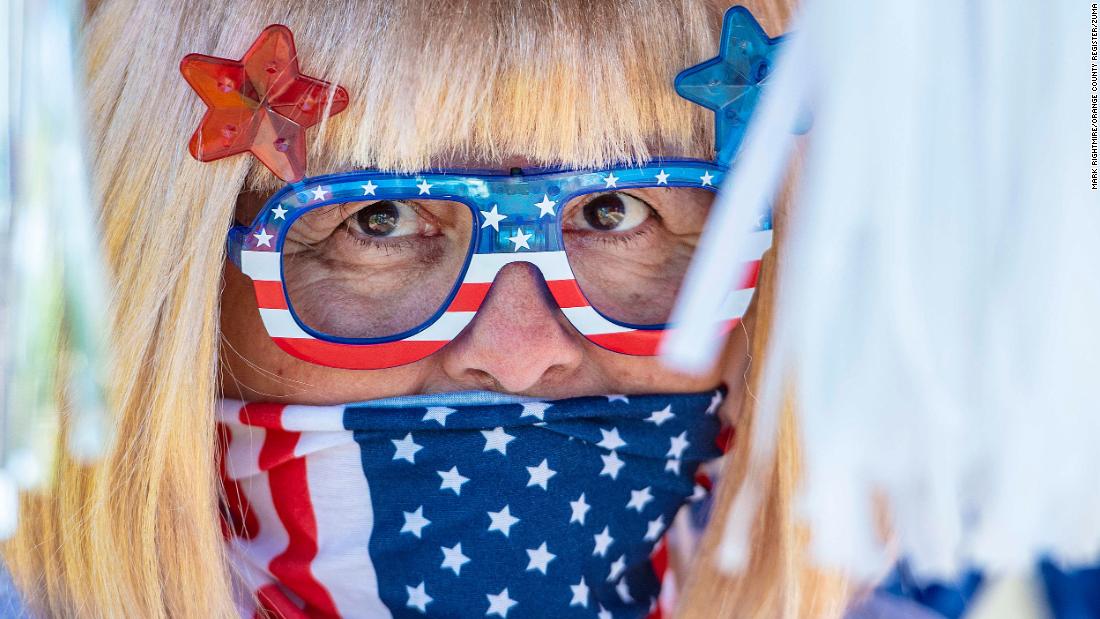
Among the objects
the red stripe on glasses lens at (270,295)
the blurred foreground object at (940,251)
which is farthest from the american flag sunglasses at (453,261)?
the blurred foreground object at (940,251)

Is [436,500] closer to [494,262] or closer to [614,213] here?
[494,262]

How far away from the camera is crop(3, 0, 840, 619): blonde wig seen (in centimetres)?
152

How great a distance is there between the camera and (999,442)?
99 cm

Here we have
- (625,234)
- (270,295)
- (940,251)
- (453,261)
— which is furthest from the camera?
(625,234)

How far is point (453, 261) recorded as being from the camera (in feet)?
5.64

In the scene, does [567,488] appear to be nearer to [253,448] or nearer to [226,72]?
[253,448]

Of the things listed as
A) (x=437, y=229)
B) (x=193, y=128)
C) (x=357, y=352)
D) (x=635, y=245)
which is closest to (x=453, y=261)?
(x=437, y=229)

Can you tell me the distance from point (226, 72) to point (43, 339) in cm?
43

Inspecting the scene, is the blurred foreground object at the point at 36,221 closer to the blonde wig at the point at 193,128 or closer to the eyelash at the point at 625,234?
the blonde wig at the point at 193,128

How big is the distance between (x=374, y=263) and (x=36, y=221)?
639mm

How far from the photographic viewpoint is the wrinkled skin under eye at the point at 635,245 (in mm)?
1784

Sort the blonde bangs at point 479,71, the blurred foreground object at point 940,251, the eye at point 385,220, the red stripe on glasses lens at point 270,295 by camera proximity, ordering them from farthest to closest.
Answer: the eye at point 385,220 → the red stripe on glasses lens at point 270,295 → the blonde bangs at point 479,71 → the blurred foreground object at point 940,251

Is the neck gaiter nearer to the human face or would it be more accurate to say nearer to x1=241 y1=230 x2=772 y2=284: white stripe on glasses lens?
the human face

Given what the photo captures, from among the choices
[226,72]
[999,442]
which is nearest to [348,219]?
[226,72]
